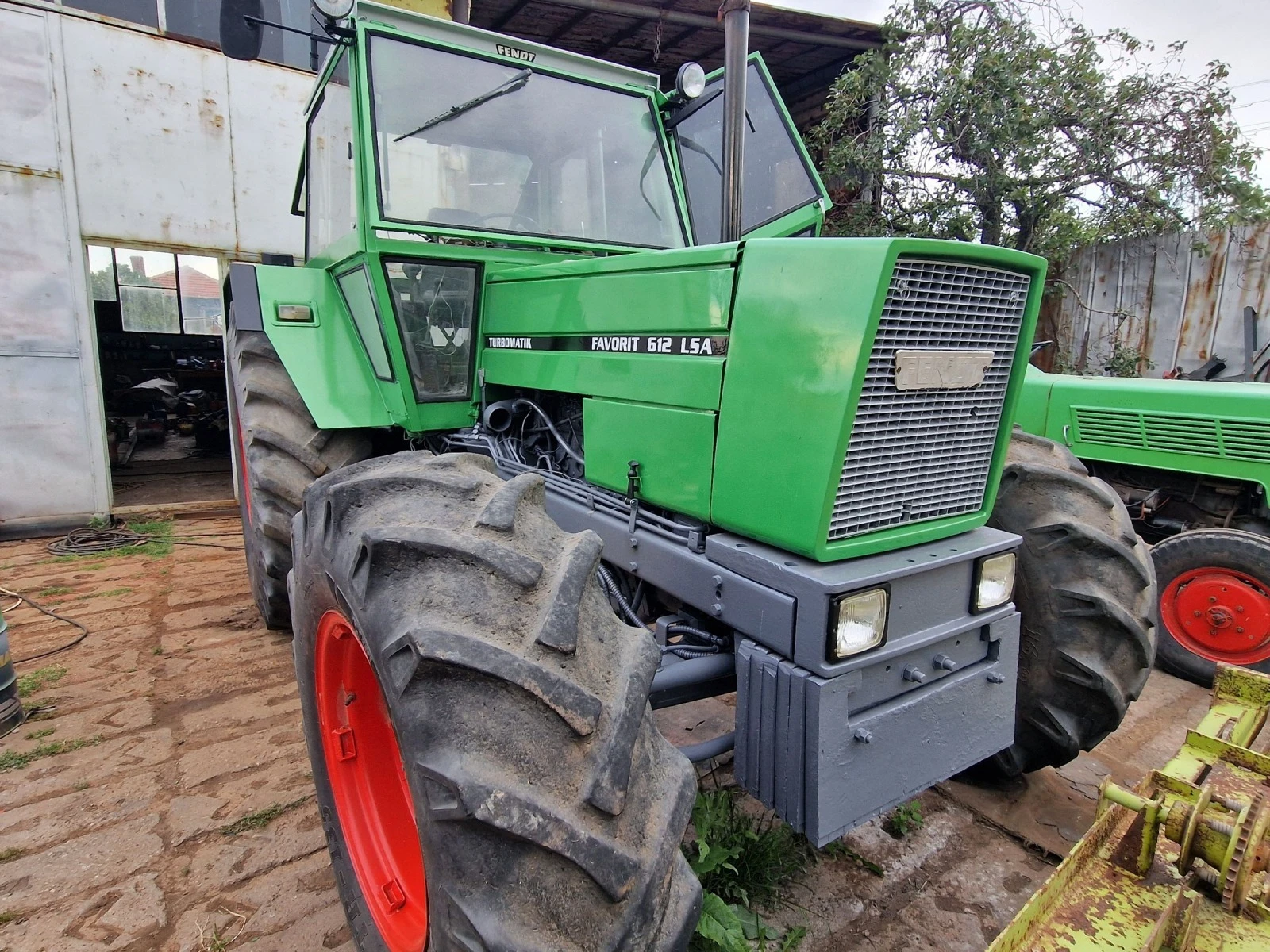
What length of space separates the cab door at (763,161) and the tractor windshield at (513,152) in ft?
0.53

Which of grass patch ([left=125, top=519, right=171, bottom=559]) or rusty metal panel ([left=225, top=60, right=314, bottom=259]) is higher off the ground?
rusty metal panel ([left=225, top=60, right=314, bottom=259])

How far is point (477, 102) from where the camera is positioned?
8.77ft

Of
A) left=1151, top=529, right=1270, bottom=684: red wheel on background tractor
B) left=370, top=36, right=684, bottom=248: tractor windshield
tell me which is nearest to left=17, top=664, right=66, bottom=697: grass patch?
left=370, top=36, right=684, bottom=248: tractor windshield

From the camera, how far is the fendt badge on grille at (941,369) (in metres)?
1.60

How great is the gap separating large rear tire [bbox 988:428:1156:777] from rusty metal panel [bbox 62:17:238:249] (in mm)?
6194

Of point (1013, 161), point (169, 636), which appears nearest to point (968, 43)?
point (1013, 161)


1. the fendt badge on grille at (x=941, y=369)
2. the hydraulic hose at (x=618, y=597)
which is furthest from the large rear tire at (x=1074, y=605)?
the hydraulic hose at (x=618, y=597)

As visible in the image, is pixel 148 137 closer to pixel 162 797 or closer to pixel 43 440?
pixel 43 440

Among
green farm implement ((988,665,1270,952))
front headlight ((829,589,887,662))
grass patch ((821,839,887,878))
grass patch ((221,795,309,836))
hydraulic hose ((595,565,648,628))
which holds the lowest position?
grass patch ((821,839,887,878))

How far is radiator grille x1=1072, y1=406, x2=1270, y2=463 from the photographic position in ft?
11.5

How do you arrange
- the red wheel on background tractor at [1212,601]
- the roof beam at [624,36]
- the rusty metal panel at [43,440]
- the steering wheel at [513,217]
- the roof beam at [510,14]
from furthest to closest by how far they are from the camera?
1. the roof beam at [624,36]
2. the roof beam at [510,14]
3. the rusty metal panel at [43,440]
4. the red wheel on background tractor at [1212,601]
5. the steering wheel at [513,217]

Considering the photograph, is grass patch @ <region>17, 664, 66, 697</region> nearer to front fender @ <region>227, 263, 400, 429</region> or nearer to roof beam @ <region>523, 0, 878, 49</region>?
front fender @ <region>227, 263, 400, 429</region>

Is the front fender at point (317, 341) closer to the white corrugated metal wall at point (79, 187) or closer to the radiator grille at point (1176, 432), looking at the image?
the white corrugated metal wall at point (79, 187)

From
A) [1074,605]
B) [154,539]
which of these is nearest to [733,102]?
[1074,605]
